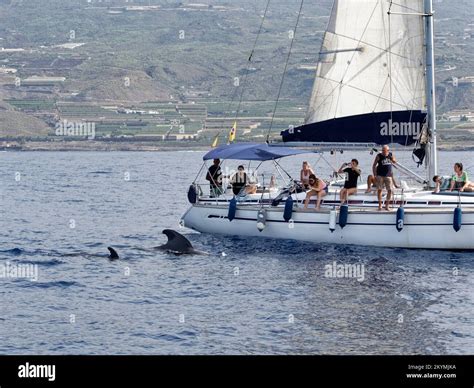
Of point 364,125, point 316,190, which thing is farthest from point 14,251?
point 364,125

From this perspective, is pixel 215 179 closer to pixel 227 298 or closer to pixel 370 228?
pixel 370 228

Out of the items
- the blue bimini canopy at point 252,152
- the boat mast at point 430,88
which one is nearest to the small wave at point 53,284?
the blue bimini canopy at point 252,152

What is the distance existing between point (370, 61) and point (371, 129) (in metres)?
2.71

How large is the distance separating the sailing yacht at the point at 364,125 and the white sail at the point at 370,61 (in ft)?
0.12

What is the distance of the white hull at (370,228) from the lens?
3931 cm

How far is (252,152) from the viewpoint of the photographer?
45.7 m

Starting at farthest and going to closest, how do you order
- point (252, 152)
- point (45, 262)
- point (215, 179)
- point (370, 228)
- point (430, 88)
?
point (215, 179), point (252, 152), point (430, 88), point (370, 228), point (45, 262)

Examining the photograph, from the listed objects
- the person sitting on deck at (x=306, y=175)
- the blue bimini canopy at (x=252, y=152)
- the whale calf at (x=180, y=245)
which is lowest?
the whale calf at (x=180, y=245)

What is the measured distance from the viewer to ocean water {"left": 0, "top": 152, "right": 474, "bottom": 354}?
1056 inches

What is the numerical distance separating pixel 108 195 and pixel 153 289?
47.3 m

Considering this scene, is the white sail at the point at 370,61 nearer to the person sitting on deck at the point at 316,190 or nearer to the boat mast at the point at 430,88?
the boat mast at the point at 430,88

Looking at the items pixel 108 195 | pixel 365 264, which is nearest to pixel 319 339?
pixel 365 264

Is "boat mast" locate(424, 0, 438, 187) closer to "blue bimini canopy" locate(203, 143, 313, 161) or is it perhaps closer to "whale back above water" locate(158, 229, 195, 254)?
"blue bimini canopy" locate(203, 143, 313, 161)

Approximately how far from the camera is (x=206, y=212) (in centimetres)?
4600
